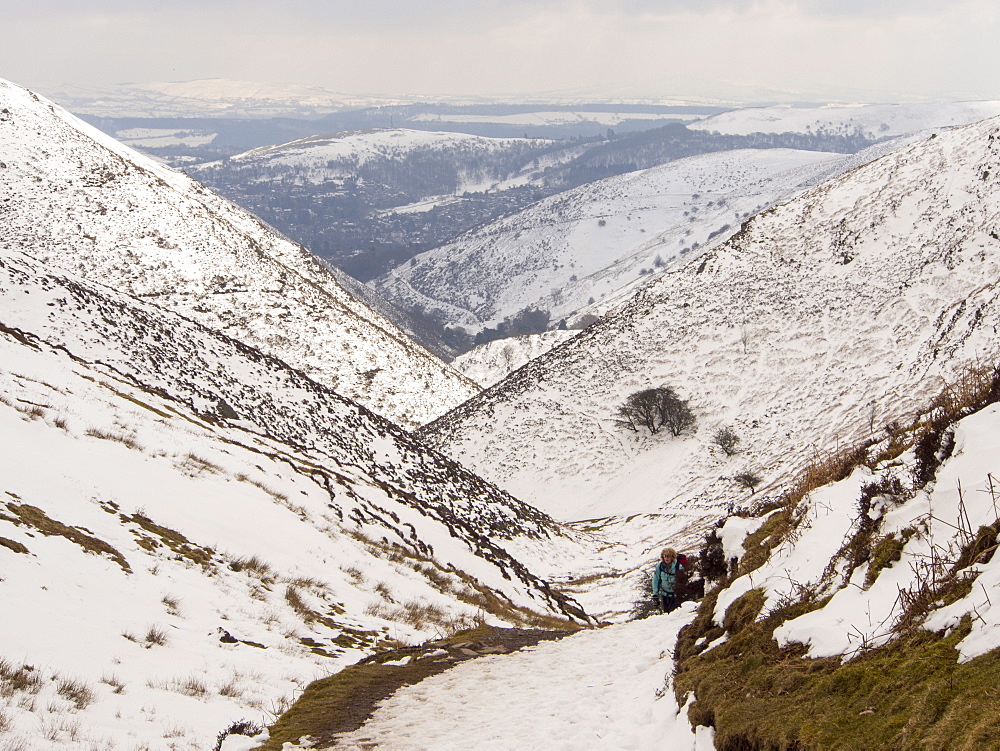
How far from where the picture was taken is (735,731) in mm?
4508

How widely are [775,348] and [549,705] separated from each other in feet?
120

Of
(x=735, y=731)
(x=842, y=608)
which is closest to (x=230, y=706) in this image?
(x=735, y=731)

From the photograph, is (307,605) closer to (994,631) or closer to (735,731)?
(735,731)

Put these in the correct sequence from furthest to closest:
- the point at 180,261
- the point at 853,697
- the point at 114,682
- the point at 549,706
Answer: the point at 180,261 → the point at 549,706 → the point at 114,682 → the point at 853,697

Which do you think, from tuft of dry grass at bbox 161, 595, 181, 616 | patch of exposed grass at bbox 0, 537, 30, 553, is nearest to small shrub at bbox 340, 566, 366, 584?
tuft of dry grass at bbox 161, 595, 181, 616

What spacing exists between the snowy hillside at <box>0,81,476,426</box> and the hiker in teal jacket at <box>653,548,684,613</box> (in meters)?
42.5

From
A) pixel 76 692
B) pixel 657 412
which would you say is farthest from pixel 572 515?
pixel 76 692

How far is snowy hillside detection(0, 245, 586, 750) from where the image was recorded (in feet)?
21.2

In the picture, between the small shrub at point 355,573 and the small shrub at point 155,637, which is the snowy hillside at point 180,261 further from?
the small shrub at point 155,637

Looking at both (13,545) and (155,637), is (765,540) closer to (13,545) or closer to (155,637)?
(155,637)

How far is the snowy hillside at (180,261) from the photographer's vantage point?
55188 millimetres

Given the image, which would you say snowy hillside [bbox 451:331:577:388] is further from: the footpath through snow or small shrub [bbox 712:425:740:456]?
the footpath through snow

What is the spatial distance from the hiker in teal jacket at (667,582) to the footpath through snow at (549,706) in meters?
2.78

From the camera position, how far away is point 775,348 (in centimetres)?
3997
